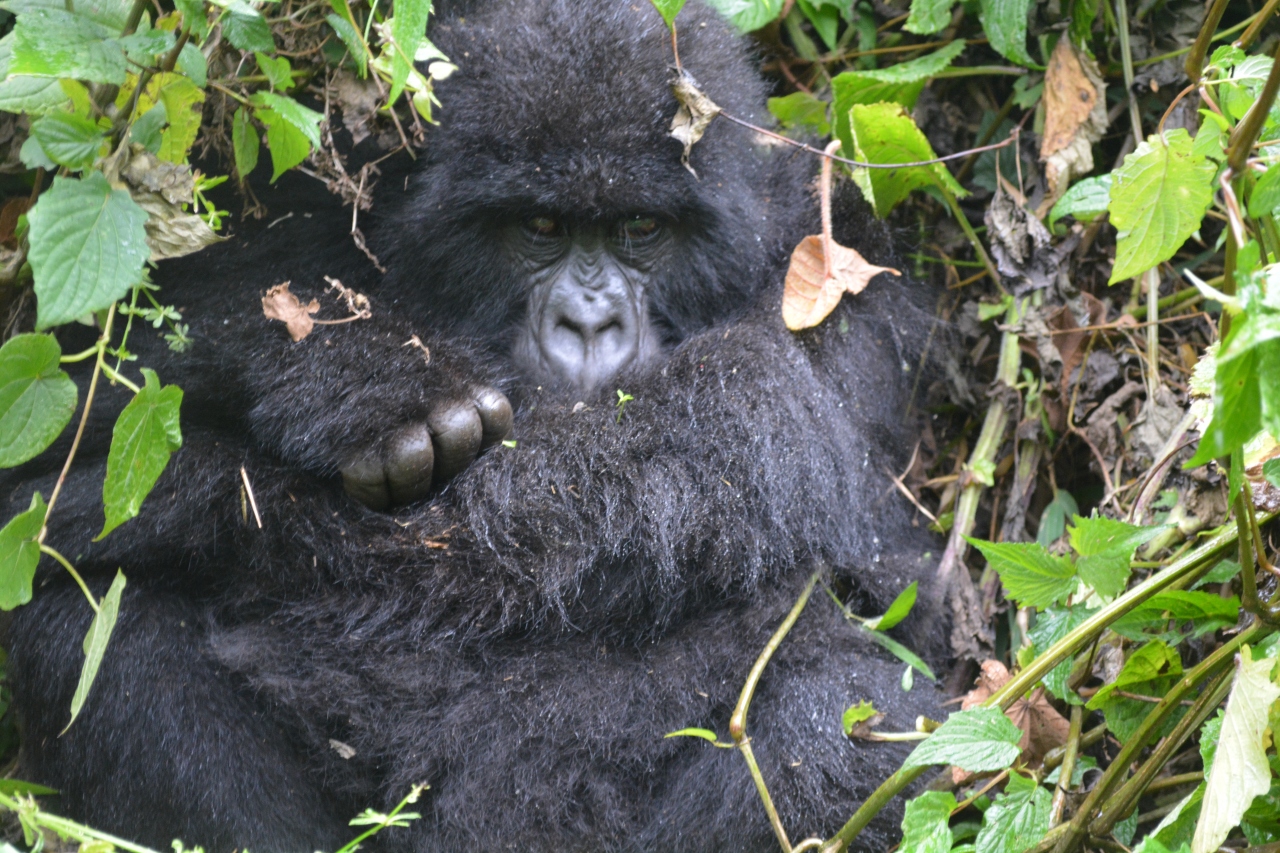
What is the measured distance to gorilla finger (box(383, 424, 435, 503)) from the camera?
2230mm

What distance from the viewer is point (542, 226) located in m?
2.54

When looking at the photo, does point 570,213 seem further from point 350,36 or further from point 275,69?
point 275,69

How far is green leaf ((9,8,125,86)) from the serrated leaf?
1780mm

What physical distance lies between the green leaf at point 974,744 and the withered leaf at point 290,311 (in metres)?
1.44

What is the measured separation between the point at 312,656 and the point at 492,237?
97 centimetres

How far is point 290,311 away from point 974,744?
60.8 inches

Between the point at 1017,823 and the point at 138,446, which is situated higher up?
the point at 138,446

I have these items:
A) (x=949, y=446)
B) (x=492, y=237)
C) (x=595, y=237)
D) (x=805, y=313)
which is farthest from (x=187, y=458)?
(x=949, y=446)

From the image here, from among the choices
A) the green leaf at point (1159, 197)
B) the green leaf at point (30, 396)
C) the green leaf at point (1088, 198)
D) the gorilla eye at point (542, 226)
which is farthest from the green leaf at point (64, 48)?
the green leaf at point (1088, 198)

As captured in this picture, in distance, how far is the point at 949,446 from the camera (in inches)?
118

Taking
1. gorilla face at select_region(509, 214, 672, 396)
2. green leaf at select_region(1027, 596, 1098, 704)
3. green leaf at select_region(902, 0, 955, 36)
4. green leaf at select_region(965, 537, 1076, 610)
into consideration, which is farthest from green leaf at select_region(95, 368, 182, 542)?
green leaf at select_region(902, 0, 955, 36)

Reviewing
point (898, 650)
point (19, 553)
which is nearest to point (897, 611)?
point (898, 650)

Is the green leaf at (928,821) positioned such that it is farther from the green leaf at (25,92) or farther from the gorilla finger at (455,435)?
the green leaf at (25,92)

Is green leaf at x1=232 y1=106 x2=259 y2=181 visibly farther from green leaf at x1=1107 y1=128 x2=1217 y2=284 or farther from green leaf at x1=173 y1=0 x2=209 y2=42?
green leaf at x1=1107 y1=128 x2=1217 y2=284
